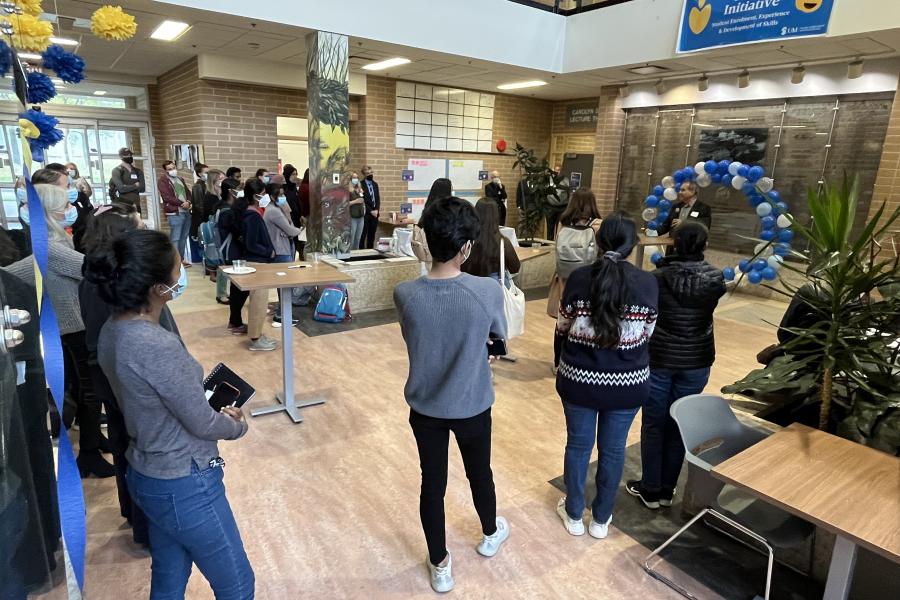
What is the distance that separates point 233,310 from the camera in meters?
4.94

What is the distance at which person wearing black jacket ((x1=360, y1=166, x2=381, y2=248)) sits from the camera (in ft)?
26.1

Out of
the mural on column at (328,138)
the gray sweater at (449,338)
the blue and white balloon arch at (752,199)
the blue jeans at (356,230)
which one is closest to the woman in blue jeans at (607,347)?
the gray sweater at (449,338)

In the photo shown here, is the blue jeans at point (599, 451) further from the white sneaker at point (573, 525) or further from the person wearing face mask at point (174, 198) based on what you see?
the person wearing face mask at point (174, 198)

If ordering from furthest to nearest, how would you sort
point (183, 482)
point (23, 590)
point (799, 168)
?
point (799, 168), point (183, 482), point (23, 590)

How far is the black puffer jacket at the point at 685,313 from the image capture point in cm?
236

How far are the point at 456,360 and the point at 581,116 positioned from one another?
992cm

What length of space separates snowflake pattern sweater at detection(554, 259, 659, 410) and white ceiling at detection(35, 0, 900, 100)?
4.49m

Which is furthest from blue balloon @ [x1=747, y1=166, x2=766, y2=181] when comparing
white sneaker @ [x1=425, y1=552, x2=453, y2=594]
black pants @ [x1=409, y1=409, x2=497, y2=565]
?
white sneaker @ [x1=425, y1=552, x2=453, y2=594]

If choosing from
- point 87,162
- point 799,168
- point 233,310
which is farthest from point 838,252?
point 87,162

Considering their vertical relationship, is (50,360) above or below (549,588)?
above

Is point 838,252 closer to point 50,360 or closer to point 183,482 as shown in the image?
point 183,482

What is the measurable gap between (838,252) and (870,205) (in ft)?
17.6

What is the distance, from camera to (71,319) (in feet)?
8.43

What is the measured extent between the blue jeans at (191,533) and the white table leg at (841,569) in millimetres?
1789
